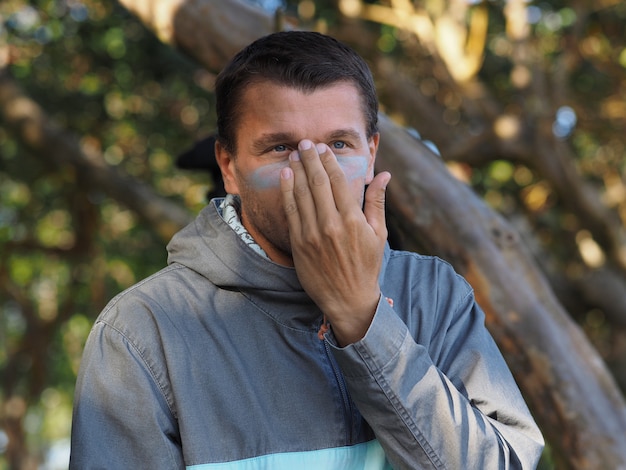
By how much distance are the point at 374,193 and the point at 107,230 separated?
380 inches

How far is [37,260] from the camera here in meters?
12.6

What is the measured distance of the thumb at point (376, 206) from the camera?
6.11 feet

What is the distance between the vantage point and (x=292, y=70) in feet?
6.57

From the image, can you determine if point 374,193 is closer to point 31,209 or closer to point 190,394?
point 190,394

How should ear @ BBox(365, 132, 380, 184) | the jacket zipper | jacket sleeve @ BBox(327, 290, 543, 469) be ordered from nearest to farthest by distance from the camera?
jacket sleeve @ BBox(327, 290, 543, 469) → the jacket zipper → ear @ BBox(365, 132, 380, 184)

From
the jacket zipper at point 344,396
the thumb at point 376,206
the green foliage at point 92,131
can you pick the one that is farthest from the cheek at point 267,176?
the green foliage at point 92,131

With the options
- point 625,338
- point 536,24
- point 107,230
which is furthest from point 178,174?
point 625,338

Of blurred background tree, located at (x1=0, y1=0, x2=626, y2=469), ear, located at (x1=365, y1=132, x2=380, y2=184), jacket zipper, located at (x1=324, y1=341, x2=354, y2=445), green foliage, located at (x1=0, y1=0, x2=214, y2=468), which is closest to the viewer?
jacket zipper, located at (x1=324, y1=341, x2=354, y2=445)

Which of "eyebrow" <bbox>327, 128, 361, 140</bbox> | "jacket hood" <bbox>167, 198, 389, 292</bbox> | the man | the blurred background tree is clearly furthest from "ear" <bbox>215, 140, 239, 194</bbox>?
the blurred background tree

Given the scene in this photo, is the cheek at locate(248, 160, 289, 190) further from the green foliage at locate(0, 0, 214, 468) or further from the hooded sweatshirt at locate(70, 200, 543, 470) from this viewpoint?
the green foliage at locate(0, 0, 214, 468)

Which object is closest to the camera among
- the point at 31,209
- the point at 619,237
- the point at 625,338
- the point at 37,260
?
the point at 619,237

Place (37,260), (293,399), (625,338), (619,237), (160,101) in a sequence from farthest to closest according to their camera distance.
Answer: (37,260) < (160,101) < (625,338) < (619,237) < (293,399)

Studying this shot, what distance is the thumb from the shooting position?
1863mm

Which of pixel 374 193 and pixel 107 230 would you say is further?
pixel 107 230
